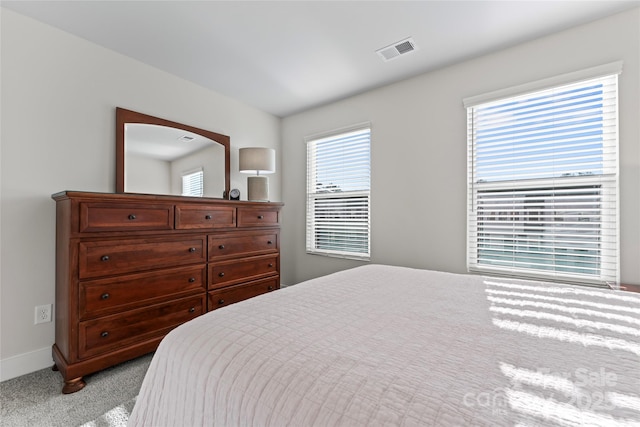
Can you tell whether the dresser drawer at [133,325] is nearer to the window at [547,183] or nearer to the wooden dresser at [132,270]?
the wooden dresser at [132,270]

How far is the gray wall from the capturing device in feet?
6.47

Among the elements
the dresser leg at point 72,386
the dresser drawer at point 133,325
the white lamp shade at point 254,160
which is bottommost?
the dresser leg at point 72,386

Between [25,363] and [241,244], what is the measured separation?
1681 mm

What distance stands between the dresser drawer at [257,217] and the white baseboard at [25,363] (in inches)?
66.1

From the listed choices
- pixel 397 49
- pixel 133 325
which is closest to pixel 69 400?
pixel 133 325

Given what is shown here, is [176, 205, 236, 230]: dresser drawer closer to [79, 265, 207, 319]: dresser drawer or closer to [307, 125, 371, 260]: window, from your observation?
[79, 265, 207, 319]: dresser drawer

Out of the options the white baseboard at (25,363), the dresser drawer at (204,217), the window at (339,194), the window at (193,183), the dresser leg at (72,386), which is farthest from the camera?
the window at (339,194)

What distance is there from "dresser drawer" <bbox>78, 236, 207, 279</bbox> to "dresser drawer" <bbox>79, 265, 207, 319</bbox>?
0.06 metres

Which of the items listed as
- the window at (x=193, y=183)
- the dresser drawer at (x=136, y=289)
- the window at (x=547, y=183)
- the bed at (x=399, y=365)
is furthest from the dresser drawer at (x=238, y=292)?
the window at (x=547, y=183)

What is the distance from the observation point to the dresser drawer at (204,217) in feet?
7.48

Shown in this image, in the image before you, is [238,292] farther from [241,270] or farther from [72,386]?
[72,386]

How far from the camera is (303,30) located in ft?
7.13

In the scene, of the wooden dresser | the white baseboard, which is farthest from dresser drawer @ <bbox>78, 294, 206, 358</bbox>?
the white baseboard

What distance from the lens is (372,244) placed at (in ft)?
10.5
